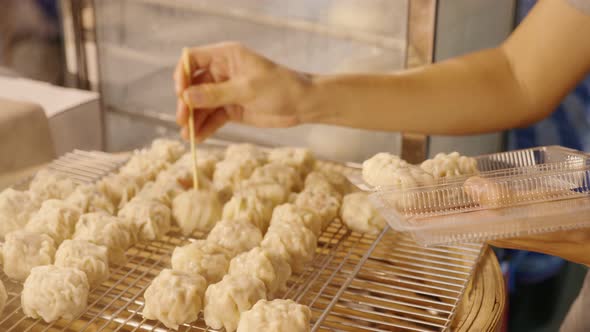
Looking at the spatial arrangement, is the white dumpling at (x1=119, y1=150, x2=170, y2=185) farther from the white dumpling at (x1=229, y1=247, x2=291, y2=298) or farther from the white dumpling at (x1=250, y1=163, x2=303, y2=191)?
the white dumpling at (x1=229, y1=247, x2=291, y2=298)

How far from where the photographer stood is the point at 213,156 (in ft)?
7.83

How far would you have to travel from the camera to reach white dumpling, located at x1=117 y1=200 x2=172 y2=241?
74.2 inches

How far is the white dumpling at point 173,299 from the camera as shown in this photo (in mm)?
1481

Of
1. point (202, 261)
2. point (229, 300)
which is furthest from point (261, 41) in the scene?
point (229, 300)

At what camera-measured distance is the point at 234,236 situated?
181 centimetres

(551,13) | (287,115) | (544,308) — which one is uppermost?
(551,13)

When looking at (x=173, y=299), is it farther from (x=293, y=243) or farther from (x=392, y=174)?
(x=392, y=174)

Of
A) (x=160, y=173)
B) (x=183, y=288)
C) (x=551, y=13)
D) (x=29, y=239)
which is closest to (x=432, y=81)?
(x=551, y=13)

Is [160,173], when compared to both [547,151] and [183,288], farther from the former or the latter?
[547,151]

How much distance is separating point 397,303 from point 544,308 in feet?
5.45

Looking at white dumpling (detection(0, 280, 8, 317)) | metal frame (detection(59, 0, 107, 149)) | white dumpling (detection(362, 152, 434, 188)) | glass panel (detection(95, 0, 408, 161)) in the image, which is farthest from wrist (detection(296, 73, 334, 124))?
metal frame (detection(59, 0, 107, 149))

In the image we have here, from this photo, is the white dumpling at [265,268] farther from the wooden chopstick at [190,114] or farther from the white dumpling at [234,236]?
the wooden chopstick at [190,114]


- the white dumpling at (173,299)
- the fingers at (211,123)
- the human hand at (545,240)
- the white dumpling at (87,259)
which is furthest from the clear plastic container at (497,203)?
the fingers at (211,123)

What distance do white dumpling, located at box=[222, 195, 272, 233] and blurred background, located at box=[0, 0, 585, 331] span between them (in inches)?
38.4
